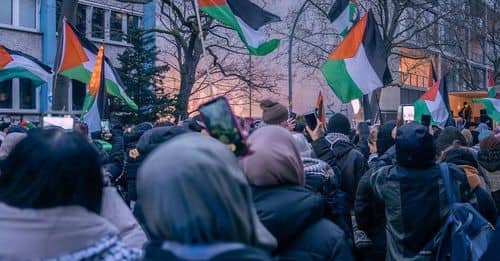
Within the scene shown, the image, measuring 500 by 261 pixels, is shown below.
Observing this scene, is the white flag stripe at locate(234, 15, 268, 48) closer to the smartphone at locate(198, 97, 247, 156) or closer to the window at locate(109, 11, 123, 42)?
the smartphone at locate(198, 97, 247, 156)

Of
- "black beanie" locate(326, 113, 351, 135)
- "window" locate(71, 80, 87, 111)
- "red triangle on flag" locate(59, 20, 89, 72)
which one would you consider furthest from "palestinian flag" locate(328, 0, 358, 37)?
"window" locate(71, 80, 87, 111)

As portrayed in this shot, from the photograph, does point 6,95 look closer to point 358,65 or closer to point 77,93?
point 77,93

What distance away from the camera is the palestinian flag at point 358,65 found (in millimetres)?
9820

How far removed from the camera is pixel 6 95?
26.2 m

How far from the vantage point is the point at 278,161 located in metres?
3.12

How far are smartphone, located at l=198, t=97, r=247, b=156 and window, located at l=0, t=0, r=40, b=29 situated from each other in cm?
2535

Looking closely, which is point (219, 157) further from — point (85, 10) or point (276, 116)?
point (85, 10)

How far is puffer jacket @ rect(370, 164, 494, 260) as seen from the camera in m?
4.14

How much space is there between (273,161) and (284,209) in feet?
0.73

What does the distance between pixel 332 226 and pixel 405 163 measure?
3.83ft

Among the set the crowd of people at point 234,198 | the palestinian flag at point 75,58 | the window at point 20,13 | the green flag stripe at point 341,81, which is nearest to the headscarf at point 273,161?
the crowd of people at point 234,198

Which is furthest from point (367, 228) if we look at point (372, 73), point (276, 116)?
point (372, 73)

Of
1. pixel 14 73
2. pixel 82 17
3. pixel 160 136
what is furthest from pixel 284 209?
pixel 82 17

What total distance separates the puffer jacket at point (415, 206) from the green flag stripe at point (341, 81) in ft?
17.9
